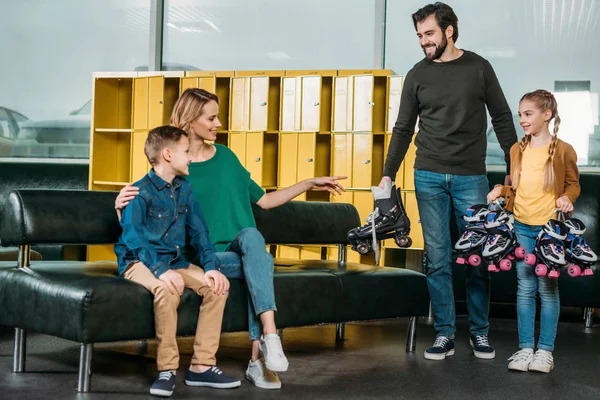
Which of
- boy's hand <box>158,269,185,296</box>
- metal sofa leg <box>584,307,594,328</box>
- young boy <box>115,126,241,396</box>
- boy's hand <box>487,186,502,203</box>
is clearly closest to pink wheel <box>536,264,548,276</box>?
boy's hand <box>487,186,502,203</box>

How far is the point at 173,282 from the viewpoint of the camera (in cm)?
269

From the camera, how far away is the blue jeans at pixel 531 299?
10.7 feet

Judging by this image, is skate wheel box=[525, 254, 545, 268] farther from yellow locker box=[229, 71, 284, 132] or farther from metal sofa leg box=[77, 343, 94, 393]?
yellow locker box=[229, 71, 284, 132]

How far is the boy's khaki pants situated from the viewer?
2.65 meters

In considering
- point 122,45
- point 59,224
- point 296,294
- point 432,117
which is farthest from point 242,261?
point 122,45

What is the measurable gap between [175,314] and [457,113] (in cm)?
150

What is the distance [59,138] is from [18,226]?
13.6 feet

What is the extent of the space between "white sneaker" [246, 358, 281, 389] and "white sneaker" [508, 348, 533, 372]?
1.01 metres

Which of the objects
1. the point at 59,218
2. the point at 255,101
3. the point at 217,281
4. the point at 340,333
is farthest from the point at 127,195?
the point at 255,101

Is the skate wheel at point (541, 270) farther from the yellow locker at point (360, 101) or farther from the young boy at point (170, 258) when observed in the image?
the yellow locker at point (360, 101)

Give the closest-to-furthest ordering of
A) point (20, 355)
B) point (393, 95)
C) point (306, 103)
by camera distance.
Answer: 1. point (20, 355)
2. point (393, 95)
3. point (306, 103)

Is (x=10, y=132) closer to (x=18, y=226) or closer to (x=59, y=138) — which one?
(x=59, y=138)

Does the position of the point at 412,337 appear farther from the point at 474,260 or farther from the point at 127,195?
the point at 127,195

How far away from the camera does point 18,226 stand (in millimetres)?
2855
